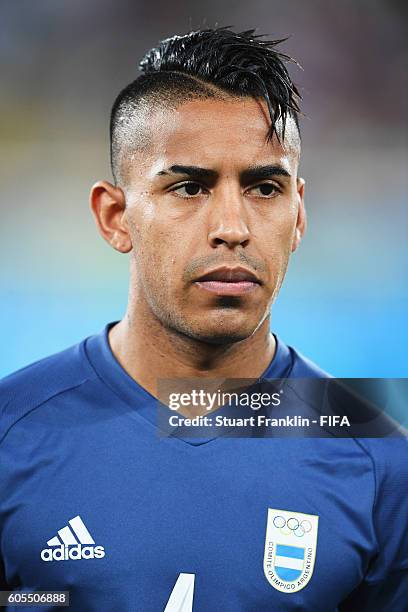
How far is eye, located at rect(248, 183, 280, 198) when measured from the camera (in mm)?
1665

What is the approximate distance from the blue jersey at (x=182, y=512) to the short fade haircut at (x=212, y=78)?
57 centimetres

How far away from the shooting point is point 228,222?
62.9 inches

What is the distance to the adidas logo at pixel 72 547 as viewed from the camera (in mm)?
1626

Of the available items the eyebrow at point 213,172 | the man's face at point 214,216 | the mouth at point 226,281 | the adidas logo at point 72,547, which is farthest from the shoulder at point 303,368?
the adidas logo at point 72,547

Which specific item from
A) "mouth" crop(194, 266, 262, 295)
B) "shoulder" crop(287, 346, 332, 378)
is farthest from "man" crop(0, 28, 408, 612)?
"shoulder" crop(287, 346, 332, 378)

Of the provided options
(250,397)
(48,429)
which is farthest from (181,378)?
(48,429)

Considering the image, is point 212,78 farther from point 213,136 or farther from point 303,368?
point 303,368

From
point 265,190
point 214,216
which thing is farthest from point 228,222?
point 265,190

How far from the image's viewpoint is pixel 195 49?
171 centimetres

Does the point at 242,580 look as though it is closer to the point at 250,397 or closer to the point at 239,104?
the point at 250,397

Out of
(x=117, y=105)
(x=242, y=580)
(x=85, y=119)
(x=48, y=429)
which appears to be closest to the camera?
(x=242, y=580)

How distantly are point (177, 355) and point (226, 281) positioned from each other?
0.25 metres

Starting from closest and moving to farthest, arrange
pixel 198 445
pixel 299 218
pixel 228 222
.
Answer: pixel 228 222
pixel 198 445
pixel 299 218

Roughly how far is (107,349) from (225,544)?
0.50 m
